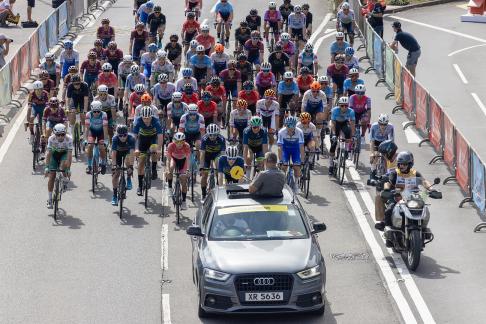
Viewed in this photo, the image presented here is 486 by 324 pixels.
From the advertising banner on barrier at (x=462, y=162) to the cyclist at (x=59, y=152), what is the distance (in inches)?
309

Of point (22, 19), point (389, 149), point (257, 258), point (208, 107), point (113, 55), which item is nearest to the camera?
point (257, 258)

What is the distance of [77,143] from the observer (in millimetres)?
30125

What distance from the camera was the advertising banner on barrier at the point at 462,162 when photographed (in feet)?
86.3

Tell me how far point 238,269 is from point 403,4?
1330 inches

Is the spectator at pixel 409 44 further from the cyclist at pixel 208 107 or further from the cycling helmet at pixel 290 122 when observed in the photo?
the cycling helmet at pixel 290 122

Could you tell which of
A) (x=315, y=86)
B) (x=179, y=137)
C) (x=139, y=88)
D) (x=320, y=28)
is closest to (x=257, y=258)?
(x=179, y=137)

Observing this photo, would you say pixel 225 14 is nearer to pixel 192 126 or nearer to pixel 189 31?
pixel 189 31

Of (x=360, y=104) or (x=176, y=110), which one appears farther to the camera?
(x=360, y=104)

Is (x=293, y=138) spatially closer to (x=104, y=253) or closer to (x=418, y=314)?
(x=104, y=253)

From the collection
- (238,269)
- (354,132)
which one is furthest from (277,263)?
(354,132)

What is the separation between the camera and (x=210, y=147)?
84.0 feet

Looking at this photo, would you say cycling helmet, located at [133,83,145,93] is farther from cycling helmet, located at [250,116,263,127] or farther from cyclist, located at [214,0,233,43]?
cyclist, located at [214,0,233,43]

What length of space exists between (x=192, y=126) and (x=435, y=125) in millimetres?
6407

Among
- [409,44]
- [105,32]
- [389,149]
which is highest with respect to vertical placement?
[389,149]
